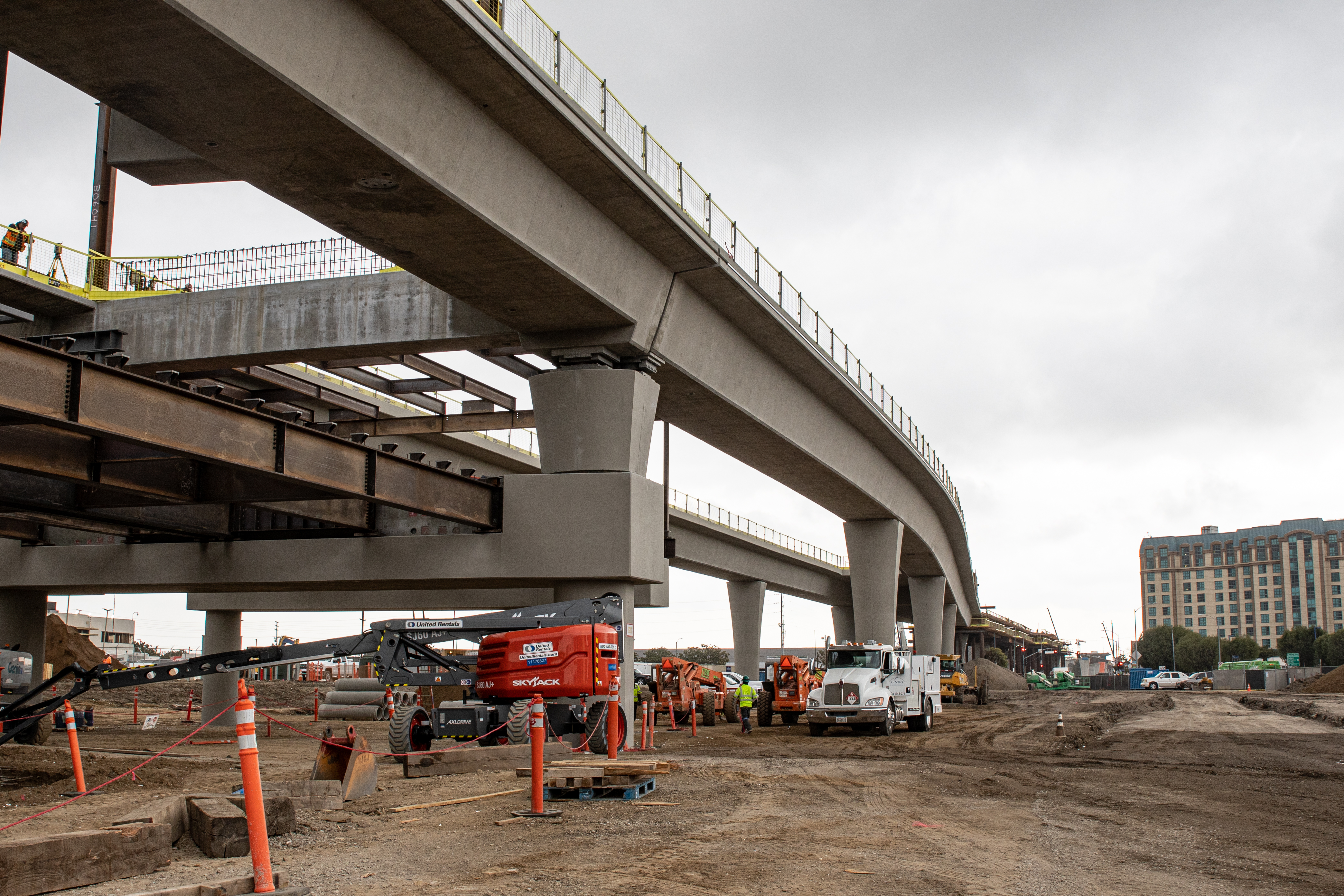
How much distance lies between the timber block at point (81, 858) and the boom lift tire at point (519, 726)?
8.43 metres

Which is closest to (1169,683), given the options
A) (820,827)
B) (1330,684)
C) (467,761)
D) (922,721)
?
(1330,684)

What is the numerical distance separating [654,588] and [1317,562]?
647 feet

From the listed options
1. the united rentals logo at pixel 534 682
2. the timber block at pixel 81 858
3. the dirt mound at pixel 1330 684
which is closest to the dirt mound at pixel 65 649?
the united rentals logo at pixel 534 682

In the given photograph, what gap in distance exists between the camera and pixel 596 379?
22.4 m

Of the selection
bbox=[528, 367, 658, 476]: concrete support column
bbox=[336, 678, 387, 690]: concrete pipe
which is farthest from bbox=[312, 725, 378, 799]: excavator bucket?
bbox=[336, 678, 387, 690]: concrete pipe

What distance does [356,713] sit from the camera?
39156 mm

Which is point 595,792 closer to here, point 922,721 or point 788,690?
point 922,721

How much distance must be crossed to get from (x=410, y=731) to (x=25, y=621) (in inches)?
628

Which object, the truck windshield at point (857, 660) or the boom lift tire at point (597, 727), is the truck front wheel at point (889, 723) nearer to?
the truck windshield at point (857, 660)

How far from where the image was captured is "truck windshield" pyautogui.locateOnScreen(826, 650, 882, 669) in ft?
96.2

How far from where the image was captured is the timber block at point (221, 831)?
925 cm

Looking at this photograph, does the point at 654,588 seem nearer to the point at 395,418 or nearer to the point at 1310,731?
the point at 395,418

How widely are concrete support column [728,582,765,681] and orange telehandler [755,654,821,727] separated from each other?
33821 mm

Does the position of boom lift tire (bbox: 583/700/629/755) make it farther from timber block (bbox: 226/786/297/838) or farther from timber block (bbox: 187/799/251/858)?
timber block (bbox: 187/799/251/858)
